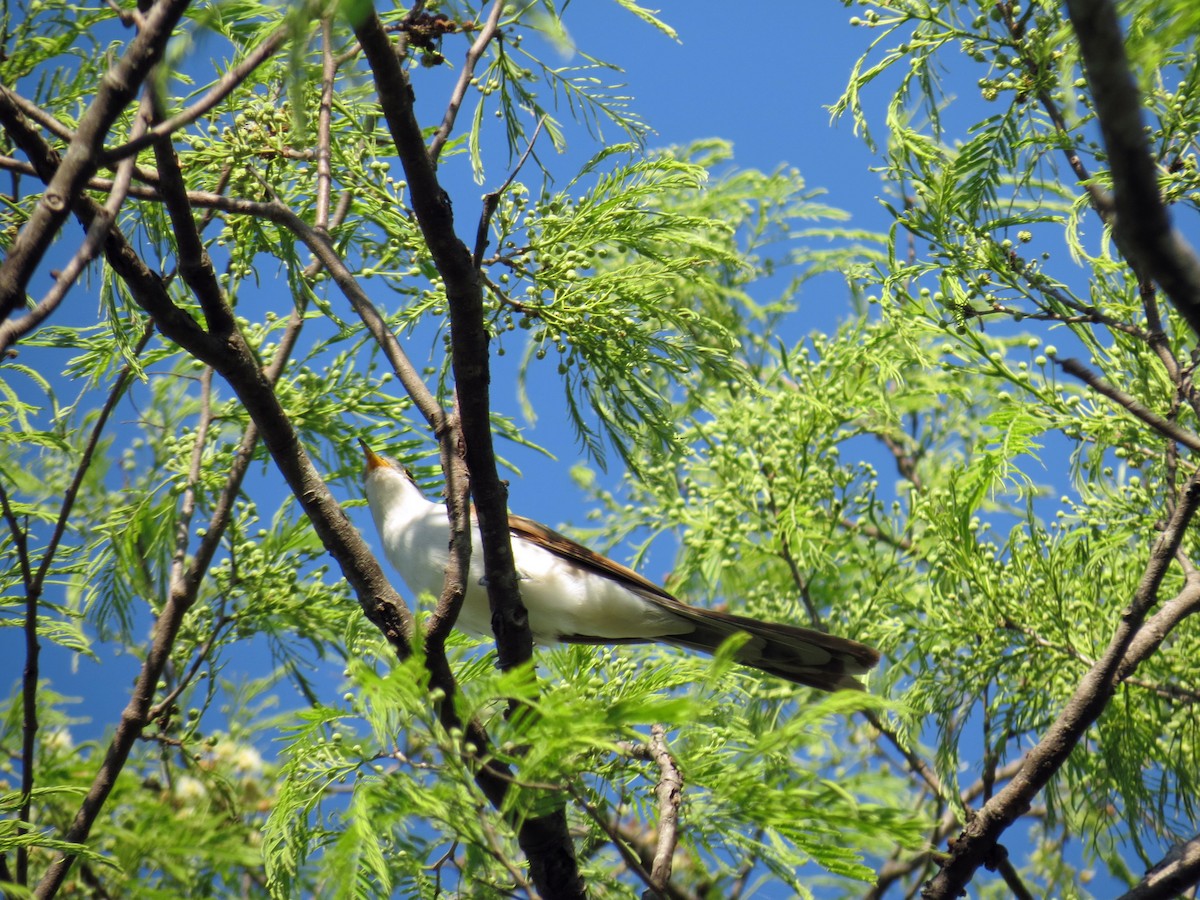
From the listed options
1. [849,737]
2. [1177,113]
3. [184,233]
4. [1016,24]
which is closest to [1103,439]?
[1177,113]

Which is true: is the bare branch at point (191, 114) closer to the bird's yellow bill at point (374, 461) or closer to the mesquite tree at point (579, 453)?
the mesquite tree at point (579, 453)

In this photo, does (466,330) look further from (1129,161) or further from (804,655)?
(804,655)

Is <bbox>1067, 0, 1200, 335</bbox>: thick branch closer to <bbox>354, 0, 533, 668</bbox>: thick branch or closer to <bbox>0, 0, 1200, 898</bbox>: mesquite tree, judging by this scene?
<bbox>0, 0, 1200, 898</bbox>: mesquite tree

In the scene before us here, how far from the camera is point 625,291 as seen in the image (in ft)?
9.28

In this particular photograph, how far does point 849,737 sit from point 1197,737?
10.1 ft

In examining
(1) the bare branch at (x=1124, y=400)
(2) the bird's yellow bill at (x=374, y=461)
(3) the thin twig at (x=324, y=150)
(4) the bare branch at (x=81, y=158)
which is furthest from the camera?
(2) the bird's yellow bill at (x=374, y=461)

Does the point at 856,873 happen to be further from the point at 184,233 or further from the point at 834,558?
the point at 834,558

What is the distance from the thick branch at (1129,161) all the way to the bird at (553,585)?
2.55 metres

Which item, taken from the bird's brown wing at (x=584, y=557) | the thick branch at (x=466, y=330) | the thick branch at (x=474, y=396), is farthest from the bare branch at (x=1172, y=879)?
the bird's brown wing at (x=584, y=557)

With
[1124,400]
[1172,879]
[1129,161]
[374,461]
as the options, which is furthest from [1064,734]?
[374,461]

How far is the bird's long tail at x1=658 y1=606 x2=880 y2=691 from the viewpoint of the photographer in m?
→ 3.39

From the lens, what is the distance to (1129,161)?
1.10 metres

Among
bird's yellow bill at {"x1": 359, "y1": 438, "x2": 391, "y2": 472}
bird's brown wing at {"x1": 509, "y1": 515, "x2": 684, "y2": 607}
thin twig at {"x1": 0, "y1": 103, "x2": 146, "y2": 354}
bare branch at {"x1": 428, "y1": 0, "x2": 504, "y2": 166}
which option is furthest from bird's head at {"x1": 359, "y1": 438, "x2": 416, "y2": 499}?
thin twig at {"x1": 0, "y1": 103, "x2": 146, "y2": 354}

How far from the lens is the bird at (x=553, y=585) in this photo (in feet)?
12.8
